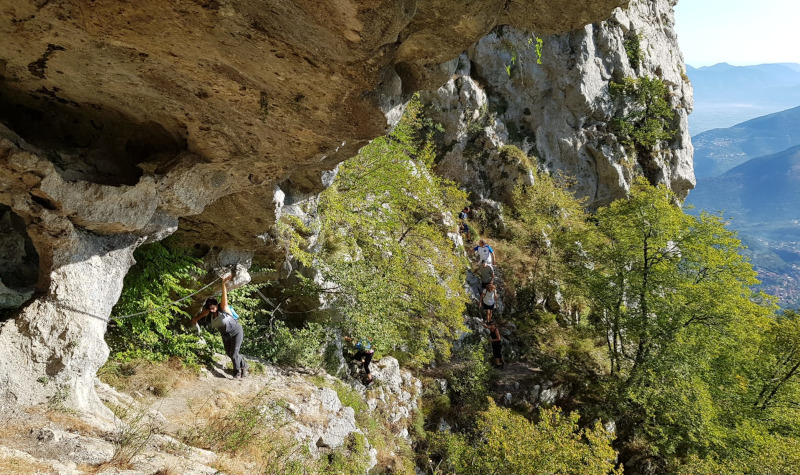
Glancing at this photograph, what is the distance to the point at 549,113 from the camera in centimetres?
2597

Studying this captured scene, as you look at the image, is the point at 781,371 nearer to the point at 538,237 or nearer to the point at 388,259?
the point at 538,237

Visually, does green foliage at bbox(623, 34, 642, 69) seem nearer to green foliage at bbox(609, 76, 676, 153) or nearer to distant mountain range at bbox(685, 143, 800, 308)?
green foliage at bbox(609, 76, 676, 153)

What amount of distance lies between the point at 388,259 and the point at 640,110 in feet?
78.6

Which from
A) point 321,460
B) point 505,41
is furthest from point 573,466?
point 505,41

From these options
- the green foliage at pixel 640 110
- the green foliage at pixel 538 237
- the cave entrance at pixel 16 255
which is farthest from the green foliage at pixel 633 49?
the cave entrance at pixel 16 255

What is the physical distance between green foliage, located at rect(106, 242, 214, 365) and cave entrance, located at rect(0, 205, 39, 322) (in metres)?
1.34

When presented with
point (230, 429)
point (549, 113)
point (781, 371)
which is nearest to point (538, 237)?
point (549, 113)

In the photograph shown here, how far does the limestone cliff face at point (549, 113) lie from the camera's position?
2394 cm

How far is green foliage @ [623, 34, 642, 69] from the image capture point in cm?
2755

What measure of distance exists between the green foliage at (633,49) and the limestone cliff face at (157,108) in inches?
1148

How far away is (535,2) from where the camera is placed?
4.07 meters

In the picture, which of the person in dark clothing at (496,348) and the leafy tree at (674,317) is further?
the person in dark clothing at (496,348)

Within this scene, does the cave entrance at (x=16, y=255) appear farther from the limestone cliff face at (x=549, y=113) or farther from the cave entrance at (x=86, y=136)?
the limestone cliff face at (x=549, y=113)

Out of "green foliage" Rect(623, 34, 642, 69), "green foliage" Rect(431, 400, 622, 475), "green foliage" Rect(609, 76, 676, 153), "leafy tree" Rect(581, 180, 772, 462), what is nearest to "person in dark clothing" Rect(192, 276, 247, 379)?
"green foliage" Rect(431, 400, 622, 475)
